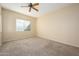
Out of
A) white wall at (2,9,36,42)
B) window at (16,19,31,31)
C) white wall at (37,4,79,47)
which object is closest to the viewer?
white wall at (37,4,79,47)

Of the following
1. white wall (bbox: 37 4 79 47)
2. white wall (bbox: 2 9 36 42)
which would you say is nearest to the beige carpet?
white wall (bbox: 37 4 79 47)

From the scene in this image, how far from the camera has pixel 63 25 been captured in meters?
4.23

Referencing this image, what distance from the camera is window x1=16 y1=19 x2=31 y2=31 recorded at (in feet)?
17.3

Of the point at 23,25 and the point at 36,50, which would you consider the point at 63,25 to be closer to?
the point at 36,50

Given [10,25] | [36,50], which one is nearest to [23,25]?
[10,25]

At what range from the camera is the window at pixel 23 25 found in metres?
5.28

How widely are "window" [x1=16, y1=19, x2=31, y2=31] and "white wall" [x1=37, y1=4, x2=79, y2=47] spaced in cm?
162

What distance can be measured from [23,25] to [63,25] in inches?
137

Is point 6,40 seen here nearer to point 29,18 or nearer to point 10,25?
point 10,25

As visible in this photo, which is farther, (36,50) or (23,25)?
(23,25)

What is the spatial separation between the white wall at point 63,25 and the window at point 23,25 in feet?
5.31

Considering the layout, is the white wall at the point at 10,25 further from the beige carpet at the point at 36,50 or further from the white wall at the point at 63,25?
the white wall at the point at 63,25

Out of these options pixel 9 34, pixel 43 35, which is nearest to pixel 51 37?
pixel 43 35

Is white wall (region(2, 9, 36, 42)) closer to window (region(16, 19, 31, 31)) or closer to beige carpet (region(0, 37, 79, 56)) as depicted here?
window (region(16, 19, 31, 31))
